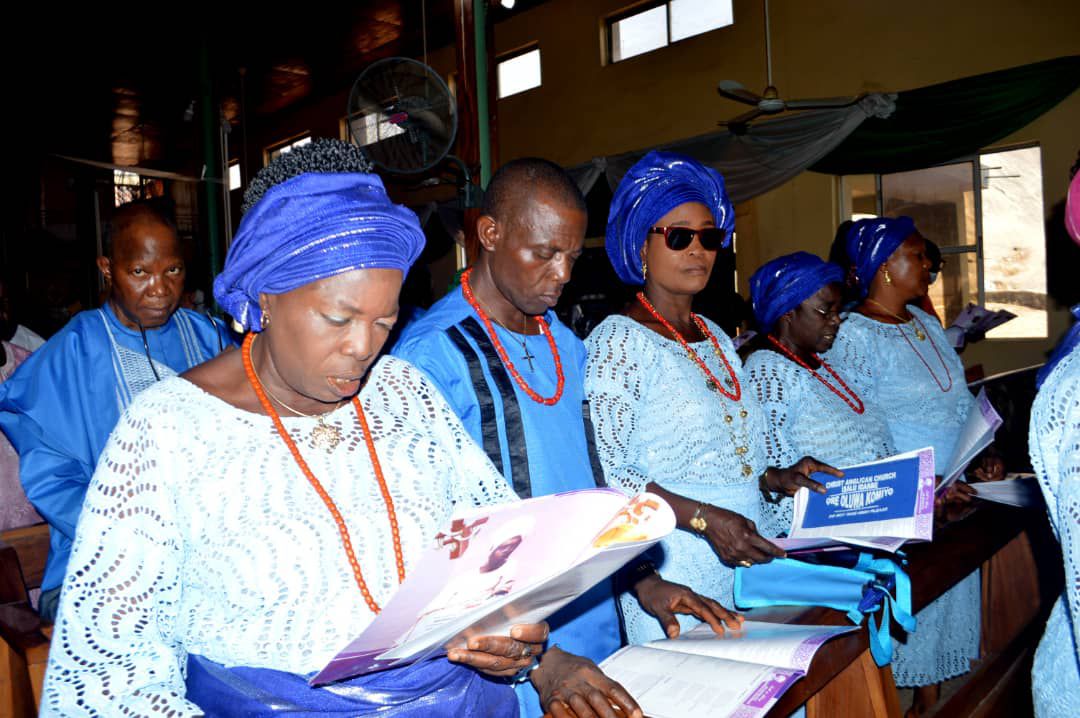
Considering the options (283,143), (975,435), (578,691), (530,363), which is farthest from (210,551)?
(283,143)

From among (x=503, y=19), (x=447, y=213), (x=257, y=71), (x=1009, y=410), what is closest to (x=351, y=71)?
(x=257, y=71)

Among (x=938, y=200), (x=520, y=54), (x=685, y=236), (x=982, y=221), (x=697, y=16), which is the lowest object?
(x=685, y=236)

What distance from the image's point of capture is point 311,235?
111 centimetres

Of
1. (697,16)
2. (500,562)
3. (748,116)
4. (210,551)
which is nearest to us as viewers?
(500,562)

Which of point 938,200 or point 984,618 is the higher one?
point 938,200

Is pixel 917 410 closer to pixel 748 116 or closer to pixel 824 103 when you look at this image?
pixel 824 103

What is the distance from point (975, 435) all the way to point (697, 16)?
312 inches

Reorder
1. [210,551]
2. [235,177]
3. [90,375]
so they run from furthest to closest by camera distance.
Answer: [235,177], [90,375], [210,551]

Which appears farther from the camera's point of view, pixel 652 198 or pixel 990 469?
pixel 990 469

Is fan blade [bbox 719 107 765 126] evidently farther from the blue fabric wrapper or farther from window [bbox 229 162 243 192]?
window [bbox 229 162 243 192]

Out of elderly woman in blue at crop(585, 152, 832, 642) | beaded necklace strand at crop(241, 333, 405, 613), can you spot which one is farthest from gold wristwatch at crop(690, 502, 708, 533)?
beaded necklace strand at crop(241, 333, 405, 613)

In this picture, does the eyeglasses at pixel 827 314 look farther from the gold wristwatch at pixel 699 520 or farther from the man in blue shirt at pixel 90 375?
the man in blue shirt at pixel 90 375

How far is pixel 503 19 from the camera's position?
1084cm

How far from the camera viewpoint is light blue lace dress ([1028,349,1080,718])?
47.4 inches
